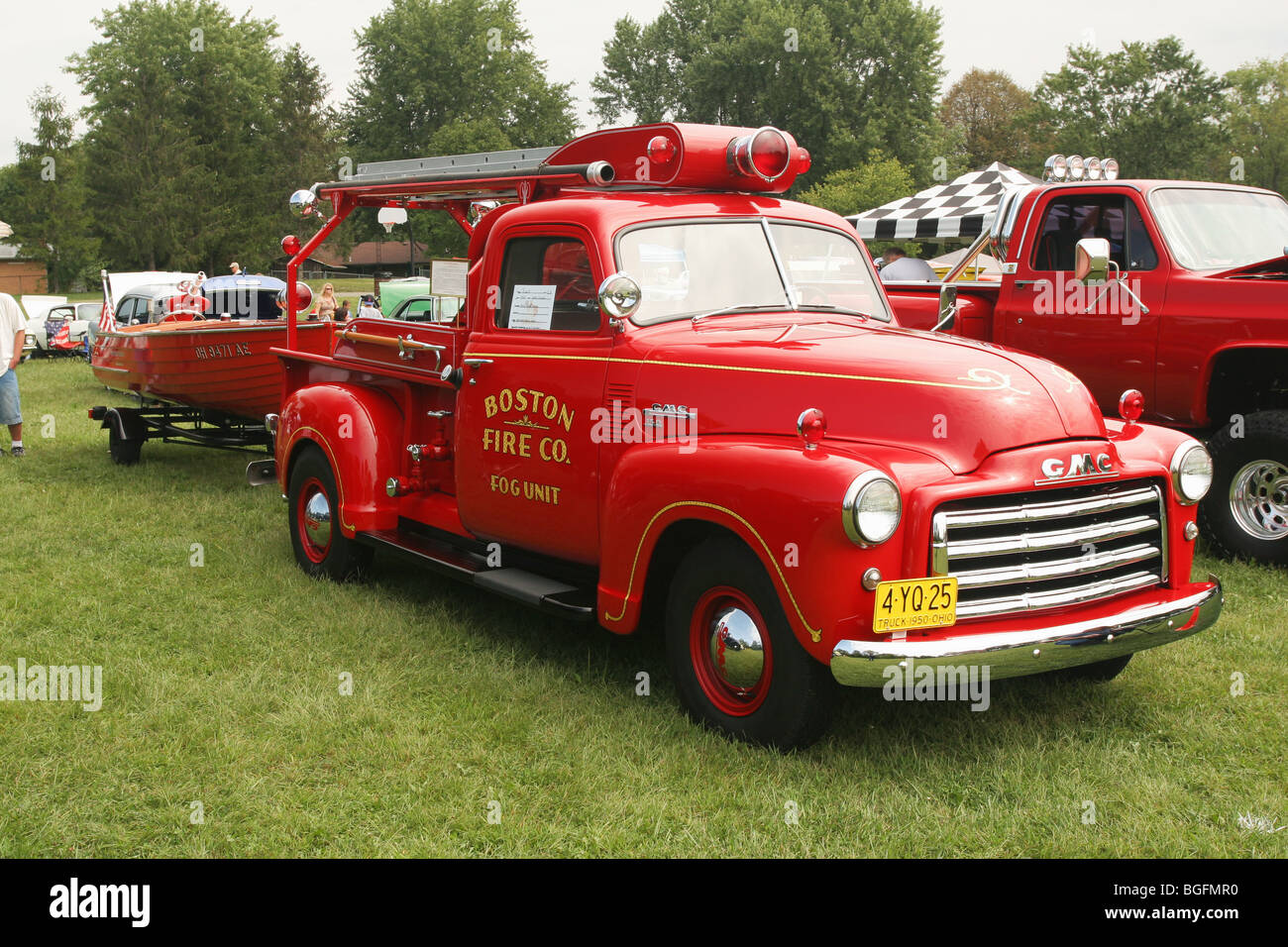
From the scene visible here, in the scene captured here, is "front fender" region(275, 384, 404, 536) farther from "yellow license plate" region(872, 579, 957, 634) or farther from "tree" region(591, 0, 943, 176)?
"tree" region(591, 0, 943, 176)

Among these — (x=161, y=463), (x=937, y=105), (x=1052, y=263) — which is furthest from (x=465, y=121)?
(x=1052, y=263)

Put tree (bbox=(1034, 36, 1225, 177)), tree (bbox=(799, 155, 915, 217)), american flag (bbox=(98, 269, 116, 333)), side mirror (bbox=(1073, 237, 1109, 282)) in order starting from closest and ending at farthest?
side mirror (bbox=(1073, 237, 1109, 282))
american flag (bbox=(98, 269, 116, 333))
tree (bbox=(799, 155, 915, 217))
tree (bbox=(1034, 36, 1225, 177))

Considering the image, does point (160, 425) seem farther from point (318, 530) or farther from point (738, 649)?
point (738, 649)

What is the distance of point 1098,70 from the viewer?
45750 millimetres

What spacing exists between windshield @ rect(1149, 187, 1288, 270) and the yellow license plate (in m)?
4.71

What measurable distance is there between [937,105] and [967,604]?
5673cm

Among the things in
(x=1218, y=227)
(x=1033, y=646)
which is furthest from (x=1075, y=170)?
(x=1033, y=646)

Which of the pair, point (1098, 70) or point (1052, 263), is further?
point (1098, 70)

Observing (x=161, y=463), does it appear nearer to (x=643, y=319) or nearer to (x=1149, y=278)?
(x=643, y=319)

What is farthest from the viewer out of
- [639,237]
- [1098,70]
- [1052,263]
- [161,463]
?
[1098,70]

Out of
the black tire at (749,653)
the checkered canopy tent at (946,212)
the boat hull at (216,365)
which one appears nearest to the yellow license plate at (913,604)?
the black tire at (749,653)

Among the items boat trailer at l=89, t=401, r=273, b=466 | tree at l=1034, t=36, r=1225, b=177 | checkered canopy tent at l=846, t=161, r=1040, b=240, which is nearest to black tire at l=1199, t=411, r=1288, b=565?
boat trailer at l=89, t=401, r=273, b=466

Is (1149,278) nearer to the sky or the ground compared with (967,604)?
nearer to the sky

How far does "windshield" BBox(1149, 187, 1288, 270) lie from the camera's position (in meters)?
7.60
